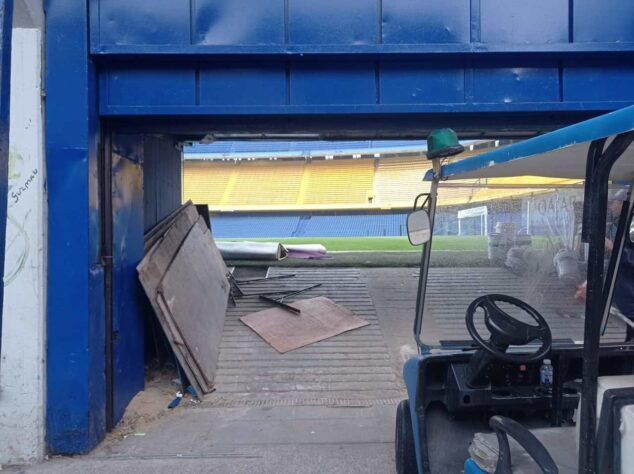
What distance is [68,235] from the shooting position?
Result: 419 centimetres

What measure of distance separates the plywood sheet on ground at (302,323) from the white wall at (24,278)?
3213 millimetres

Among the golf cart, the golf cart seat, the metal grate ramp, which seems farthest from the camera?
the metal grate ramp

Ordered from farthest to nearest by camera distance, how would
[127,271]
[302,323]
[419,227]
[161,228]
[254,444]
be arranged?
[302,323] → [161,228] → [127,271] → [254,444] → [419,227]

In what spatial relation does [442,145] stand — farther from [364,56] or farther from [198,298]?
[198,298]

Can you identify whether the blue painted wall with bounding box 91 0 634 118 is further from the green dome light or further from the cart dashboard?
the cart dashboard

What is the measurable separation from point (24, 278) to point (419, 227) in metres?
3.19

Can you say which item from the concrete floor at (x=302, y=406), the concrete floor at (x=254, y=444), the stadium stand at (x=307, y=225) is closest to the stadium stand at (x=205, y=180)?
the stadium stand at (x=307, y=225)

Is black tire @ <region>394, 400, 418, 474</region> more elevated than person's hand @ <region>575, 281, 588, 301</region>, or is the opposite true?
person's hand @ <region>575, 281, 588, 301</region>

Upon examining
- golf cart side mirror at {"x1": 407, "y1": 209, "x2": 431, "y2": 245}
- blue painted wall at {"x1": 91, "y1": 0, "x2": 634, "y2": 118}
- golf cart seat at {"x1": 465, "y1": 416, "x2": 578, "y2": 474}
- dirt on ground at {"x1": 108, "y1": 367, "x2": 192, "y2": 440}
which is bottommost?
dirt on ground at {"x1": 108, "y1": 367, "x2": 192, "y2": 440}

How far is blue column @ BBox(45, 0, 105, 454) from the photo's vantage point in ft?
13.6

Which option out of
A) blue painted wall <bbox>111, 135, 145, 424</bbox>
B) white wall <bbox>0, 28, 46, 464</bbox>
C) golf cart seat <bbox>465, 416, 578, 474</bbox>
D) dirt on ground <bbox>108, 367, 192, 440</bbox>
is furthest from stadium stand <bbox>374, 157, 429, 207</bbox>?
golf cart seat <bbox>465, 416, 578, 474</bbox>

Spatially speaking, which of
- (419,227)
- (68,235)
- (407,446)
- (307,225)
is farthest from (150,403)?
(307,225)

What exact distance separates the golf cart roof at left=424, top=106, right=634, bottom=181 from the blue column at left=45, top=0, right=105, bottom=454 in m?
2.99

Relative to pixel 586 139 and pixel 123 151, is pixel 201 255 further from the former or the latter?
pixel 586 139
